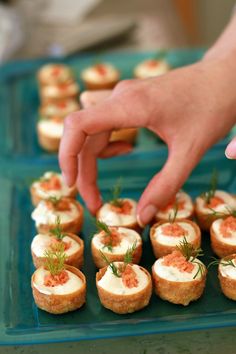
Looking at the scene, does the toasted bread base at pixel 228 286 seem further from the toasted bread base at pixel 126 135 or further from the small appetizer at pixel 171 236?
the toasted bread base at pixel 126 135

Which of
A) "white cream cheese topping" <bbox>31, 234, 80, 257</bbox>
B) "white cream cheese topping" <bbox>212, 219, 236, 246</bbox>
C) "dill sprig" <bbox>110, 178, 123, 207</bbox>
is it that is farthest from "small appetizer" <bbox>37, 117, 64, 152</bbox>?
"white cream cheese topping" <bbox>212, 219, 236, 246</bbox>

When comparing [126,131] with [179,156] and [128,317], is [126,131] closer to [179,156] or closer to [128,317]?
[179,156]

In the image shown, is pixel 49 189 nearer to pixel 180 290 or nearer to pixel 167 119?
pixel 167 119

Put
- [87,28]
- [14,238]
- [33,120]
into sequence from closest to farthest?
[14,238]
[33,120]
[87,28]

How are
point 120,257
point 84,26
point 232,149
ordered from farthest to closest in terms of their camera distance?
1. point 84,26
2. point 120,257
3. point 232,149

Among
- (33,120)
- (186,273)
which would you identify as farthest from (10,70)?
(186,273)

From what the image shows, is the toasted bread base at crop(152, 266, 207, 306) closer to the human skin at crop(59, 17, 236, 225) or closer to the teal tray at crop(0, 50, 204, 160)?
the human skin at crop(59, 17, 236, 225)

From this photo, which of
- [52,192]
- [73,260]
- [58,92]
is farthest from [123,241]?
[58,92]
